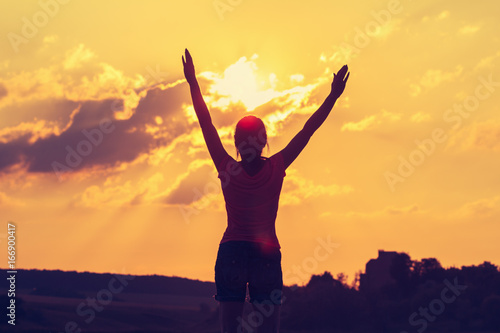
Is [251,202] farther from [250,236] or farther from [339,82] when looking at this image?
[339,82]

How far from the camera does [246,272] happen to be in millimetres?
7164

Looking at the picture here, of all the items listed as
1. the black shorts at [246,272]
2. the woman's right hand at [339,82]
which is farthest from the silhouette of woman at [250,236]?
the woman's right hand at [339,82]

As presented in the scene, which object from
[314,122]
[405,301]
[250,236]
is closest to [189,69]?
[314,122]

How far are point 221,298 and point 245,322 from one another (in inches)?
15.5

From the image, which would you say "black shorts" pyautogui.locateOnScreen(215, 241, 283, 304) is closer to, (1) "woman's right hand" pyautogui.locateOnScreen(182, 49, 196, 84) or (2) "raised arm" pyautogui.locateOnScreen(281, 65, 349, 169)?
(2) "raised arm" pyautogui.locateOnScreen(281, 65, 349, 169)

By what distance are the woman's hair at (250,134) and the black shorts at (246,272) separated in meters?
0.92

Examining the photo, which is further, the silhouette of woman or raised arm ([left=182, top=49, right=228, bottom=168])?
raised arm ([left=182, top=49, right=228, bottom=168])

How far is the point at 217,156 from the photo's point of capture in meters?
7.39

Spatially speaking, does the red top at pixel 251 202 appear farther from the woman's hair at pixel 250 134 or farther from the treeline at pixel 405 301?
the treeline at pixel 405 301

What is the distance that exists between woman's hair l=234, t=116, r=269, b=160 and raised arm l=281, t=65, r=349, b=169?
1.02 feet

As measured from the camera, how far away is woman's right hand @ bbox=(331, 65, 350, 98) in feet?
25.6

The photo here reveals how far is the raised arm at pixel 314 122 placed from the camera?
751cm

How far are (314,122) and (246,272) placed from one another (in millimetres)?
1623

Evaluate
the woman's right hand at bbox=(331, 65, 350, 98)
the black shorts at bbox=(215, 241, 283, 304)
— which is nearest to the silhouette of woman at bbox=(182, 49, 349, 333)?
the black shorts at bbox=(215, 241, 283, 304)
